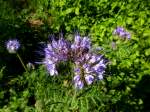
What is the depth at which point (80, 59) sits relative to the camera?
117 inches

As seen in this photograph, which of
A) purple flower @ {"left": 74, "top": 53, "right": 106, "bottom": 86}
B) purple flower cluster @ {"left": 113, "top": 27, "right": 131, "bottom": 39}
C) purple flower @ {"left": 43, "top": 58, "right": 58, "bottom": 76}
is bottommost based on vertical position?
purple flower @ {"left": 74, "top": 53, "right": 106, "bottom": 86}

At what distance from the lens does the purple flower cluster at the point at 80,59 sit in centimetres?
299

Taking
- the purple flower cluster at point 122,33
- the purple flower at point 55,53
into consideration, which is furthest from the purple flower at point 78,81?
the purple flower cluster at point 122,33

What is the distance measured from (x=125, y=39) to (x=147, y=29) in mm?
616

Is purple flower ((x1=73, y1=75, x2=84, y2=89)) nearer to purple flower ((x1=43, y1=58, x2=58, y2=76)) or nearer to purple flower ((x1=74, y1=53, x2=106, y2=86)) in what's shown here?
purple flower ((x1=74, y1=53, x2=106, y2=86))

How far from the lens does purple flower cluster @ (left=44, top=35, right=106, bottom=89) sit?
2.99 meters

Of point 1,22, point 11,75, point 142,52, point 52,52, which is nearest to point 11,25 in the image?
point 1,22

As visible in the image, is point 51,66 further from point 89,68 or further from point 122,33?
point 122,33

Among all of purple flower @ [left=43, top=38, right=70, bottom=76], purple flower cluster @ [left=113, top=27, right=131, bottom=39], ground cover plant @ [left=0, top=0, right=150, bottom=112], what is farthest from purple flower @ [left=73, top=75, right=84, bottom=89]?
purple flower cluster @ [left=113, top=27, right=131, bottom=39]

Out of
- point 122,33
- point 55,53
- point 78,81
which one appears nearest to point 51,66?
point 55,53

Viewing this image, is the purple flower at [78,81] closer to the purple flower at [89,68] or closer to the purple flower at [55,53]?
the purple flower at [89,68]

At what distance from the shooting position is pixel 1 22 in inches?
204

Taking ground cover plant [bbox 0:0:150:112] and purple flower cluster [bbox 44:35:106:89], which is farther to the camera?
ground cover plant [bbox 0:0:150:112]

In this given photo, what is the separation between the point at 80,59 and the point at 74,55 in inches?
2.0
